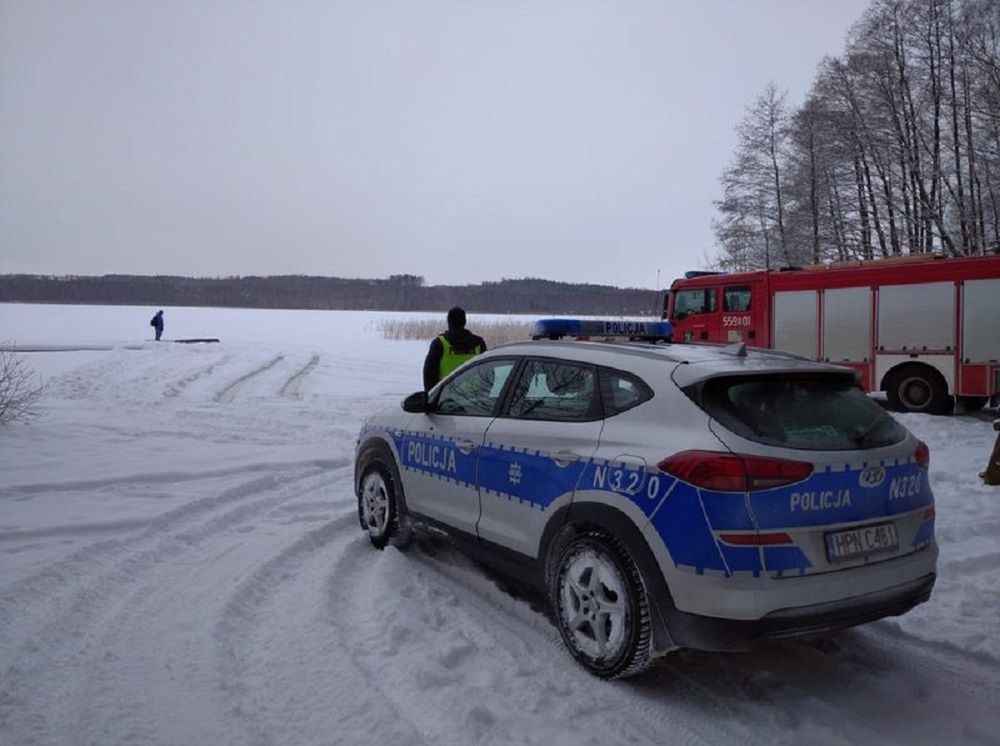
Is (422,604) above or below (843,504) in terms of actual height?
below

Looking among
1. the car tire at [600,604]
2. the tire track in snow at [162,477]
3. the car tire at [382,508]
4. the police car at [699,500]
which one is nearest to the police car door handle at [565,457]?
the police car at [699,500]

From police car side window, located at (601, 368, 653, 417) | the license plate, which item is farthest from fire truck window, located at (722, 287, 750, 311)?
the license plate

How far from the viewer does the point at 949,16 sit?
28094mm

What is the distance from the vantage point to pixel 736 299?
15758mm

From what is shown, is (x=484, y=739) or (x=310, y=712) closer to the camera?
(x=484, y=739)

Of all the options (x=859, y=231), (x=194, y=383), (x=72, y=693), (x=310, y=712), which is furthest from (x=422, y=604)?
(x=859, y=231)

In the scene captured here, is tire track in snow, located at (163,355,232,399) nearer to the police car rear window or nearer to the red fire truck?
the red fire truck

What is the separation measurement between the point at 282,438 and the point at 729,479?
8.35 meters

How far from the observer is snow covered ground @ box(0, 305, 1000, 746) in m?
3.08

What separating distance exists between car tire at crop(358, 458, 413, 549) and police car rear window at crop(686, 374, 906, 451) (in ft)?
8.92

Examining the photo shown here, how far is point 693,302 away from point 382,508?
12.3m

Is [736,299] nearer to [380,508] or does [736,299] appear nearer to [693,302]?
[693,302]

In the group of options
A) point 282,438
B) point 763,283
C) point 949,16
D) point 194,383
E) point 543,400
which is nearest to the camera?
point 543,400

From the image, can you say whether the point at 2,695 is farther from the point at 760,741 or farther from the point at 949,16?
the point at 949,16
